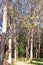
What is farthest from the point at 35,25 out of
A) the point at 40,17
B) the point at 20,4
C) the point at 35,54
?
the point at 35,54

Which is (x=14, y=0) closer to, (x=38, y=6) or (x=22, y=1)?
(x=22, y=1)

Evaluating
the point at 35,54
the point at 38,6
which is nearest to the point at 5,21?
the point at 38,6

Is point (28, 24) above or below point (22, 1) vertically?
below

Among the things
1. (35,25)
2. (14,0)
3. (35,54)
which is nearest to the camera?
(14,0)

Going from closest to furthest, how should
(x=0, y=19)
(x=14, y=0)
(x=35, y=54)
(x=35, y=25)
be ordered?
(x=14, y=0) → (x=35, y=25) → (x=0, y=19) → (x=35, y=54)

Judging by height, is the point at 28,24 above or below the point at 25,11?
below

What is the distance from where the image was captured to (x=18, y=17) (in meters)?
9.09

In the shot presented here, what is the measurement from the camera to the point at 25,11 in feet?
29.8

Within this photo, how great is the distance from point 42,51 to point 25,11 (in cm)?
2319

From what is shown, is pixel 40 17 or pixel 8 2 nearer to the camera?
pixel 8 2

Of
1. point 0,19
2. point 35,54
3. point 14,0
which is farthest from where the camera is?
point 35,54

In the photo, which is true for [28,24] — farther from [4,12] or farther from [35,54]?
[35,54]

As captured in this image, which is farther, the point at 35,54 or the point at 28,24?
the point at 35,54

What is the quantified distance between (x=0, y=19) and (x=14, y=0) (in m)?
1.80
